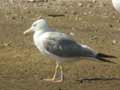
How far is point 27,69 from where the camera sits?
1172 centimetres

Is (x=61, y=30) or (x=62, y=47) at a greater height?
(x=61, y=30)

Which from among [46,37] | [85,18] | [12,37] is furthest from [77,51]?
[85,18]

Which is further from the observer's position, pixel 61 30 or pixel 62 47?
pixel 61 30

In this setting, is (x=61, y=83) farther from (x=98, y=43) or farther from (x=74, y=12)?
(x=74, y=12)

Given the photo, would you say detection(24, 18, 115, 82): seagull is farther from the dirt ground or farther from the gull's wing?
the dirt ground

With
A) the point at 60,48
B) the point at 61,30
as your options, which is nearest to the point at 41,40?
the point at 60,48

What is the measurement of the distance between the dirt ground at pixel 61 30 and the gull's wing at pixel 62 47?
1.52ft

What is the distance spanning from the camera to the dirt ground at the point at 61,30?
11.0 metres

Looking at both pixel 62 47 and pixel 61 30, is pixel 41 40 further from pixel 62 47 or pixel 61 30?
pixel 61 30

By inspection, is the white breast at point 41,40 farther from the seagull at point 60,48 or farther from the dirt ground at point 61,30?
the dirt ground at point 61,30

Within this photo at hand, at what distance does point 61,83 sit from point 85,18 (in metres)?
5.97

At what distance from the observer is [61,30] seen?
15.1 meters

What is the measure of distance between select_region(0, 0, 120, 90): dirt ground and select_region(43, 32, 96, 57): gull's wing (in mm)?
464

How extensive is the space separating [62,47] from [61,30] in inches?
161
